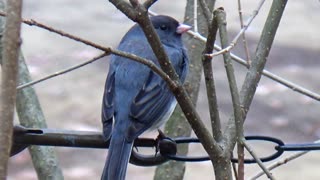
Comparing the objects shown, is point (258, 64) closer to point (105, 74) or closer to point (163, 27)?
point (163, 27)

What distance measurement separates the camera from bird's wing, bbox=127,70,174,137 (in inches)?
106

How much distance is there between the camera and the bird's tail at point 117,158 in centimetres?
216

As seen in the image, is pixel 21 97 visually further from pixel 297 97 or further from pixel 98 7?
pixel 98 7

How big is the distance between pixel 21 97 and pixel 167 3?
7066mm

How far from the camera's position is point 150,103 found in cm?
282

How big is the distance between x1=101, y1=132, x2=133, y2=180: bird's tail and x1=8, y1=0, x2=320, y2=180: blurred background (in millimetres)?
3518

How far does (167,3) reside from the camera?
9.38 metres

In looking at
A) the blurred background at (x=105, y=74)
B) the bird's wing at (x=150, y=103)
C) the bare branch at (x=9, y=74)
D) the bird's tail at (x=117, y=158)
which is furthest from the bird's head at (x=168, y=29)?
the blurred background at (x=105, y=74)

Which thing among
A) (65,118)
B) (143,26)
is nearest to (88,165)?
(65,118)

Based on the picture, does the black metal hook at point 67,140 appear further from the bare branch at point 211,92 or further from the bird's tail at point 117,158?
the bird's tail at point 117,158

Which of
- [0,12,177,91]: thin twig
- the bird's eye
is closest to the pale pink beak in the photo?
the bird's eye

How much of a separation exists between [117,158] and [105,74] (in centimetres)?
537

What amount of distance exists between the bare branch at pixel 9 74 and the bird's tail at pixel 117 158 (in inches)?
45.2

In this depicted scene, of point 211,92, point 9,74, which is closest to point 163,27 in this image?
point 211,92
